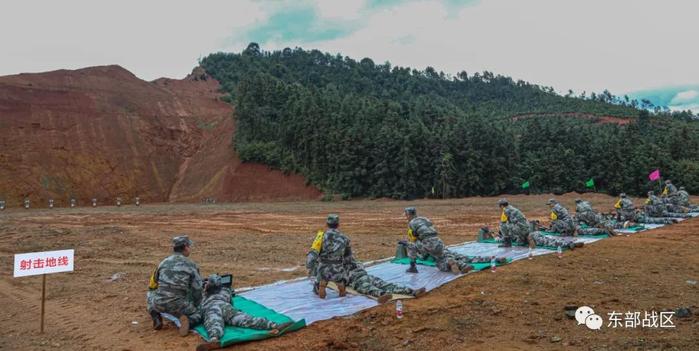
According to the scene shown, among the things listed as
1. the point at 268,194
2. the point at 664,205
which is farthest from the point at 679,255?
the point at 268,194

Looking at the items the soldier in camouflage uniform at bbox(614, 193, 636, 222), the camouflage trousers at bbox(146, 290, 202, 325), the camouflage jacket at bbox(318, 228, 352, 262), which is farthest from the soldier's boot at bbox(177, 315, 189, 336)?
the soldier in camouflage uniform at bbox(614, 193, 636, 222)

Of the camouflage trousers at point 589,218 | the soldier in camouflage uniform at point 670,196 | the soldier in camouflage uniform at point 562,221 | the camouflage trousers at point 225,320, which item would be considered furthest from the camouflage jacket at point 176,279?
the soldier in camouflage uniform at point 670,196

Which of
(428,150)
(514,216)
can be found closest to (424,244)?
(514,216)

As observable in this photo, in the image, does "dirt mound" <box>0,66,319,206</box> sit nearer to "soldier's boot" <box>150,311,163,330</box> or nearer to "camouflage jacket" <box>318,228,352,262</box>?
"camouflage jacket" <box>318,228,352,262</box>

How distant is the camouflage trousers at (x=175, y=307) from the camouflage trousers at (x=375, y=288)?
2.73m

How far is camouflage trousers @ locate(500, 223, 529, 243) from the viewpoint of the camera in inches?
483

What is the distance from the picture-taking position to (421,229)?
9625 mm

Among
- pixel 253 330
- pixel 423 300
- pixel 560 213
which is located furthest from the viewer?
pixel 560 213

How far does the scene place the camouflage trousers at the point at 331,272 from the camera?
773cm

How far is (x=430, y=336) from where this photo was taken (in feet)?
19.1

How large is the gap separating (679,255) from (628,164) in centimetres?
3298

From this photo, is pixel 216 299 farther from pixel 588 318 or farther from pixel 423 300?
pixel 588 318

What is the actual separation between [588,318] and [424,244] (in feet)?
12.8

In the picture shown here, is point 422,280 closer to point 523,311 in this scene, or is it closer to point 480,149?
point 523,311
